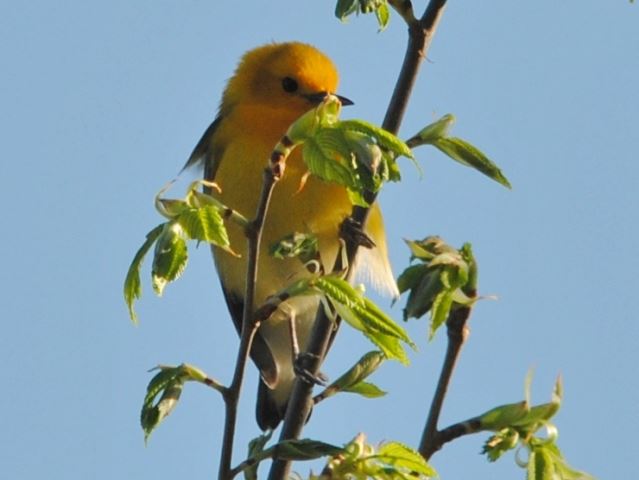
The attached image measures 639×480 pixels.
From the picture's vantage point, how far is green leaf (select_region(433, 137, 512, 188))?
226cm

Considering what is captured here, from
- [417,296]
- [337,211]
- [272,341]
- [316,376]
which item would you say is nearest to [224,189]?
[337,211]

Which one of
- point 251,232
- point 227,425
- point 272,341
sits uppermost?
point 272,341

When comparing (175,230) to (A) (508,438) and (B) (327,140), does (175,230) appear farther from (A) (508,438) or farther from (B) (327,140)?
(A) (508,438)

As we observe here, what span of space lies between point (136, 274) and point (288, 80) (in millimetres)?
3614

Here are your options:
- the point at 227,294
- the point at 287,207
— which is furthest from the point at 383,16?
the point at 227,294

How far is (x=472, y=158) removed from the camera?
89.7 inches

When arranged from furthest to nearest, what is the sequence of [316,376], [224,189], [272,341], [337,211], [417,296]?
[272,341] < [224,189] < [337,211] < [316,376] < [417,296]

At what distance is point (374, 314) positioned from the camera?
2.09 meters

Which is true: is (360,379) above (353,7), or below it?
below

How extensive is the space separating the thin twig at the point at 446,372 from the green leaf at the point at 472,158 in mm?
265

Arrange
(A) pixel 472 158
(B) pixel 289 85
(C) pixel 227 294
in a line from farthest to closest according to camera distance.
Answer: (C) pixel 227 294, (B) pixel 289 85, (A) pixel 472 158

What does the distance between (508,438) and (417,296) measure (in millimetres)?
316

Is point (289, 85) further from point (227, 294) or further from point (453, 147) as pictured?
point (453, 147)

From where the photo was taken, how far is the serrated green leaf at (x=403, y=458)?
2.12 metres
